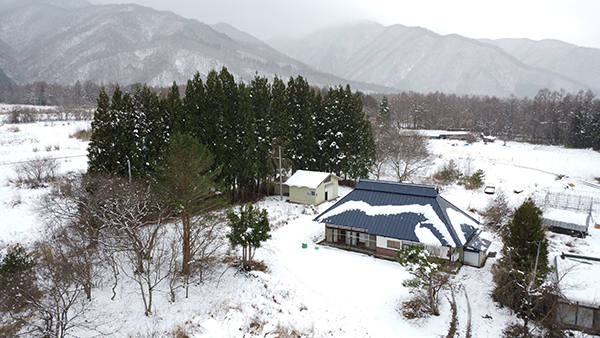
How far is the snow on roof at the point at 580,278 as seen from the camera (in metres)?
14.5

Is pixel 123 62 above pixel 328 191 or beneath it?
above

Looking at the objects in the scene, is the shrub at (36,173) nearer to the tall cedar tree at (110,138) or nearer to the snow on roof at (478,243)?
the tall cedar tree at (110,138)

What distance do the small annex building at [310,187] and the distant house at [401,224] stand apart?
Result: 6718 mm

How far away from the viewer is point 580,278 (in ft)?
51.4

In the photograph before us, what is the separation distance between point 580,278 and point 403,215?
9.20 metres

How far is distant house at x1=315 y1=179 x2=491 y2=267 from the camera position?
20.5 meters

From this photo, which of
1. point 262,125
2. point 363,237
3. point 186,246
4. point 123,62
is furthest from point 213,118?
point 123,62

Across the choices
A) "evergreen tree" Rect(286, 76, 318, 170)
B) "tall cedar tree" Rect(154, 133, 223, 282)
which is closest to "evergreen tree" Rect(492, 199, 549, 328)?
"tall cedar tree" Rect(154, 133, 223, 282)

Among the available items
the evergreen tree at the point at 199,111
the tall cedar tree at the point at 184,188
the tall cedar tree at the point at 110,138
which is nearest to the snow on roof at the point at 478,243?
the tall cedar tree at the point at 184,188

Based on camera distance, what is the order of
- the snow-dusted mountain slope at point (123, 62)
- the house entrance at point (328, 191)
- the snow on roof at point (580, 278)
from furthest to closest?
1. the snow-dusted mountain slope at point (123, 62)
2. the house entrance at point (328, 191)
3. the snow on roof at point (580, 278)

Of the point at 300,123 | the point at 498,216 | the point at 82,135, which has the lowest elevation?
the point at 498,216

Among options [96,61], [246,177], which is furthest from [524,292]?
[96,61]

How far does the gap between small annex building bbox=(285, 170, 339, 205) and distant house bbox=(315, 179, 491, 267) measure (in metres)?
6.72

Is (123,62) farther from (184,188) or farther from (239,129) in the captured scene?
(184,188)
